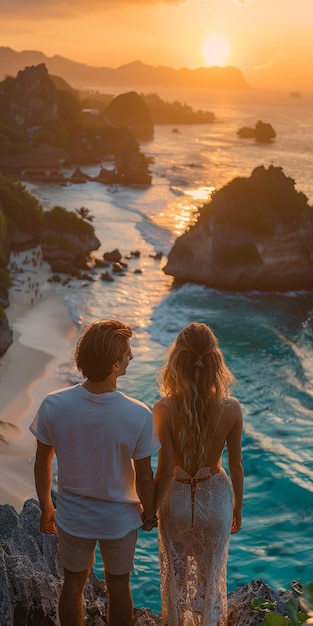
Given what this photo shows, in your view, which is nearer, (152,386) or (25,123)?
(152,386)

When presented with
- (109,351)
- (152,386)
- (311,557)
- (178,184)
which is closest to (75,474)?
(109,351)

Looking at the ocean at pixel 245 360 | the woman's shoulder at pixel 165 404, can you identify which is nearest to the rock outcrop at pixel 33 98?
the ocean at pixel 245 360

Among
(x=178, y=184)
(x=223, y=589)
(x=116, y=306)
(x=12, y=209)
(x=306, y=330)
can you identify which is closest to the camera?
(x=223, y=589)

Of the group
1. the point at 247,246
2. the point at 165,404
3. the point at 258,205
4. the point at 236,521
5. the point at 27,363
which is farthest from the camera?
the point at 258,205

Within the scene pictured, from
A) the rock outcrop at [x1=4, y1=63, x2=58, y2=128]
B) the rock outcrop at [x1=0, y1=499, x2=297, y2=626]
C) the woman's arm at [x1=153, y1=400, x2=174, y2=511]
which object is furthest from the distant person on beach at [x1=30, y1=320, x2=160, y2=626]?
the rock outcrop at [x1=4, y1=63, x2=58, y2=128]

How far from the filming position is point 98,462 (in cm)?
489

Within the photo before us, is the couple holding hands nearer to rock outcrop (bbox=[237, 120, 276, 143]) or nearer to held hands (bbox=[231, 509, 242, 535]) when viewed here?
held hands (bbox=[231, 509, 242, 535])

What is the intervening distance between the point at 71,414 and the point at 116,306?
1117 inches

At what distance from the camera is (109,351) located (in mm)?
4684

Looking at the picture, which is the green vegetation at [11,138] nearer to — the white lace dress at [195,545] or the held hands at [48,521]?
the held hands at [48,521]

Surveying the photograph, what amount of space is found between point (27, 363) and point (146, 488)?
62.3 feet

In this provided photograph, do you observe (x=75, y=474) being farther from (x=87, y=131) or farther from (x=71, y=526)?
(x=87, y=131)

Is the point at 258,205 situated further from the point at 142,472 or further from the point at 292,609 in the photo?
the point at 292,609

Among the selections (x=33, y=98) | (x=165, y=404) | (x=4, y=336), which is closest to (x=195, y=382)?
(x=165, y=404)
